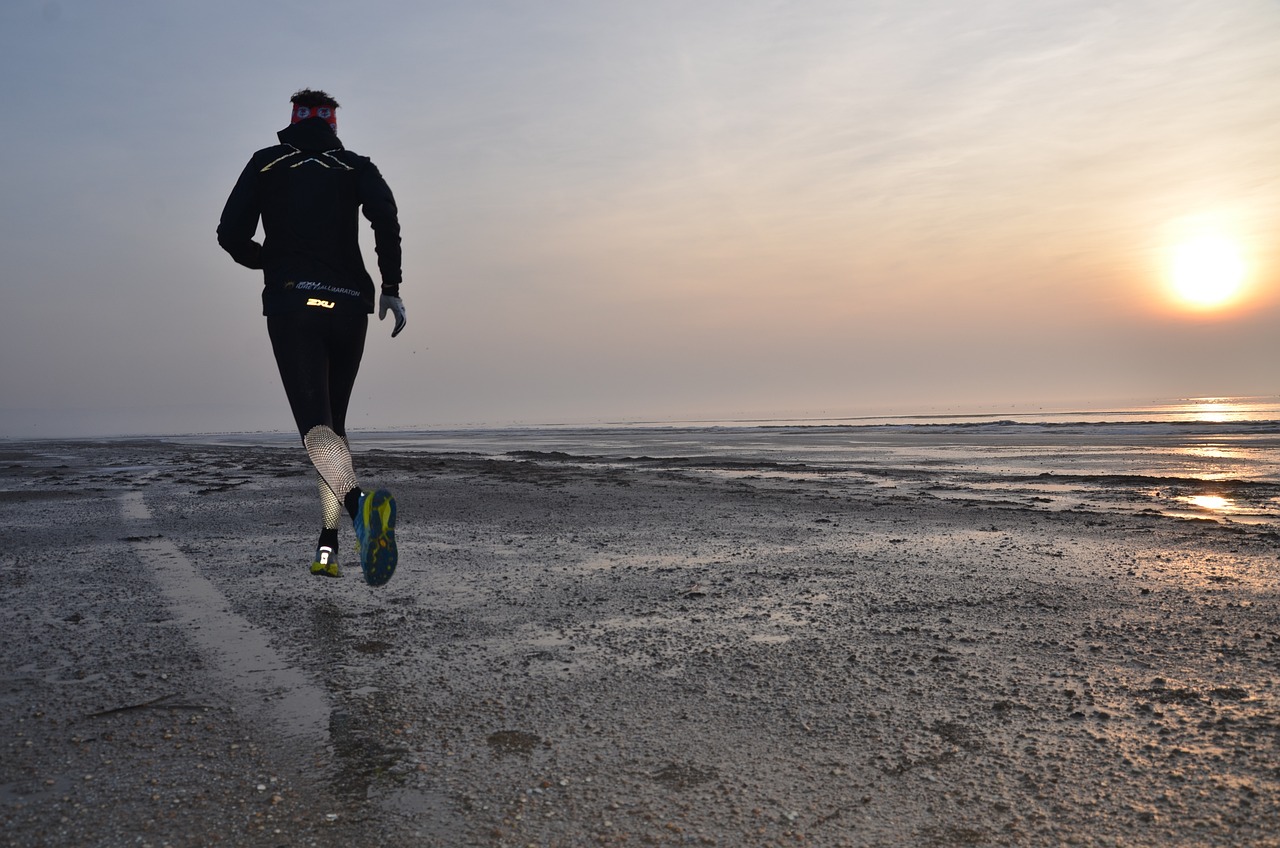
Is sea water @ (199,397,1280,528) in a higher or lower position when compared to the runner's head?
lower

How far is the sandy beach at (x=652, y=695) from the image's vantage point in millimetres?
1921

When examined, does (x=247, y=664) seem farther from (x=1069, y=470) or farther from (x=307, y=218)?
(x=1069, y=470)

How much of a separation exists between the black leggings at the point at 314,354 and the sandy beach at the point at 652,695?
0.96 meters

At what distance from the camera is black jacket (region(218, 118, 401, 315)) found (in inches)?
164

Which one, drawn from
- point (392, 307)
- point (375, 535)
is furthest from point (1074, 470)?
point (375, 535)

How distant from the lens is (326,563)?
4352 mm

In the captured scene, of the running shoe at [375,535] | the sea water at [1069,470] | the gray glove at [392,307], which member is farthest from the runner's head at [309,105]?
the sea water at [1069,470]

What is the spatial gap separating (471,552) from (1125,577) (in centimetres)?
395

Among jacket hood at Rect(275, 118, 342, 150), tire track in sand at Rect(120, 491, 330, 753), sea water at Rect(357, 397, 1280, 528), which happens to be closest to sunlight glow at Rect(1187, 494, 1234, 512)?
sea water at Rect(357, 397, 1280, 528)

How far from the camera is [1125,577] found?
460 centimetres

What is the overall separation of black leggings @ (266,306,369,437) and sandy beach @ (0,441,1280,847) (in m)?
0.96

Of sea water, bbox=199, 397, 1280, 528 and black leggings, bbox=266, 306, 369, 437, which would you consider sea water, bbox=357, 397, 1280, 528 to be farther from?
black leggings, bbox=266, 306, 369, 437

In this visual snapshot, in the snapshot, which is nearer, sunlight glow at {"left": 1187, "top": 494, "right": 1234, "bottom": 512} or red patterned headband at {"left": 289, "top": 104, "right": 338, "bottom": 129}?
red patterned headband at {"left": 289, "top": 104, "right": 338, "bottom": 129}

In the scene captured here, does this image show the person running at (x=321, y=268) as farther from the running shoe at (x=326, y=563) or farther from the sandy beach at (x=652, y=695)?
the sandy beach at (x=652, y=695)
